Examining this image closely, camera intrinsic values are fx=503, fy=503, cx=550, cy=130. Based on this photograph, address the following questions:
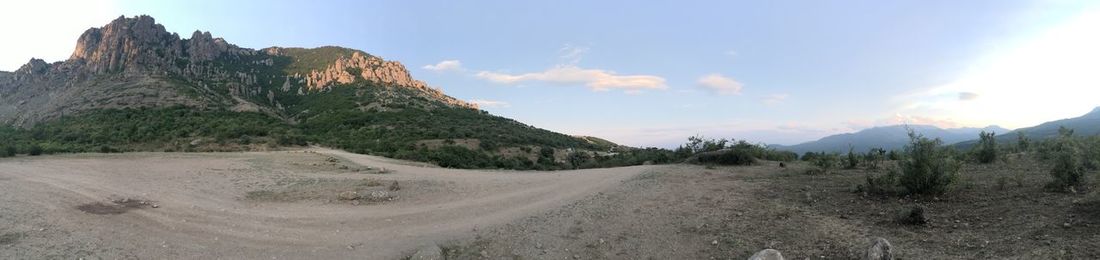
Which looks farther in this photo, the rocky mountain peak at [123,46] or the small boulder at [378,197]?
the rocky mountain peak at [123,46]

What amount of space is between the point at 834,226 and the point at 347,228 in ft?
28.6

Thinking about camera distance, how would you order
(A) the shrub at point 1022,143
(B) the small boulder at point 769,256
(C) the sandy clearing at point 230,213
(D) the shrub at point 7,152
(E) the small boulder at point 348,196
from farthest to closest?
1. (D) the shrub at point 7,152
2. (A) the shrub at point 1022,143
3. (E) the small boulder at point 348,196
4. (C) the sandy clearing at point 230,213
5. (B) the small boulder at point 769,256

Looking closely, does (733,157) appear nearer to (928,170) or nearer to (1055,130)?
(928,170)

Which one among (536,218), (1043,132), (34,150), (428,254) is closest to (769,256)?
(428,254)

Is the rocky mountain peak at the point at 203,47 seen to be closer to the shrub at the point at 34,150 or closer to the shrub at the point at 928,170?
the shrub at the point at 34,150

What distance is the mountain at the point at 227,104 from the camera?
119 feet

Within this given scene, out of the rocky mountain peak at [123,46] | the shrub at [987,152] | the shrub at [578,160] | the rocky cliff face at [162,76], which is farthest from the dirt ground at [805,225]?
the rocky mountain peak at [123,46]

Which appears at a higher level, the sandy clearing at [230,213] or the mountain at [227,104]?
the mountain at [227,104]

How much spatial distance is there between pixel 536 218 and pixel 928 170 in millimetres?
7712

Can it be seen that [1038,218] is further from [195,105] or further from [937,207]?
[195,105]

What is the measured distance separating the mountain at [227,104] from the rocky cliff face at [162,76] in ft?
0.68

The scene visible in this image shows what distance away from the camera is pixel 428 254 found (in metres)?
7.84

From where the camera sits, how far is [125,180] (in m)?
14.0

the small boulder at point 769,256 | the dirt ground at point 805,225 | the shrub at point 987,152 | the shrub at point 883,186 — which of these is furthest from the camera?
the shrub at point 987,152
